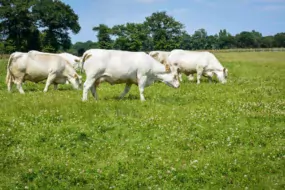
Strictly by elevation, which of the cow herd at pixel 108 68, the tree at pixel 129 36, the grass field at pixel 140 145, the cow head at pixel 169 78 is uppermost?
the tree at pixel 129 36

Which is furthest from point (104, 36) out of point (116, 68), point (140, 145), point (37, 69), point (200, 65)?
point (140, 145)

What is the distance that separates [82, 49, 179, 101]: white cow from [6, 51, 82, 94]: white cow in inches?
239

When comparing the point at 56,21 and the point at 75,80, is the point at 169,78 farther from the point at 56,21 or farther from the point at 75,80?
the point at 56,21

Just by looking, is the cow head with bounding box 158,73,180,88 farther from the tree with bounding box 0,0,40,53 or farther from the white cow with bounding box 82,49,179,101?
the tree with bounding box 0,0,40,53

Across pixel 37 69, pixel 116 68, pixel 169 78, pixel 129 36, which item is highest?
pixel 129 36

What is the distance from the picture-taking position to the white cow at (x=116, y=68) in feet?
57.6

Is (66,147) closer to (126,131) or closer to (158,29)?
(126,131)

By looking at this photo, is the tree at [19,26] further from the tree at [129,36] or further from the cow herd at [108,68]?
the cow herd at [108,68]

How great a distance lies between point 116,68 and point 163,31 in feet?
433

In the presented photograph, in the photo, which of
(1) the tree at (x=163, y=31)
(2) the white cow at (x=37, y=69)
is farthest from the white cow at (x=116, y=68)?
(1) the tree at (x=163, y=31)

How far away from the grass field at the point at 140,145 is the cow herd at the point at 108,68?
76.6 inches

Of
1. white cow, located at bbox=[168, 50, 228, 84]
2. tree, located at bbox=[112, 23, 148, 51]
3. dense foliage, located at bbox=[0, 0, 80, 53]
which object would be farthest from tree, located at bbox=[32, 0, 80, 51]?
white cow, located at bbox=[168, 50, 228, 84]

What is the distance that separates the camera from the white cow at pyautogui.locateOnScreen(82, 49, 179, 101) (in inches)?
691

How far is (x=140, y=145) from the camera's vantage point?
11547mm
